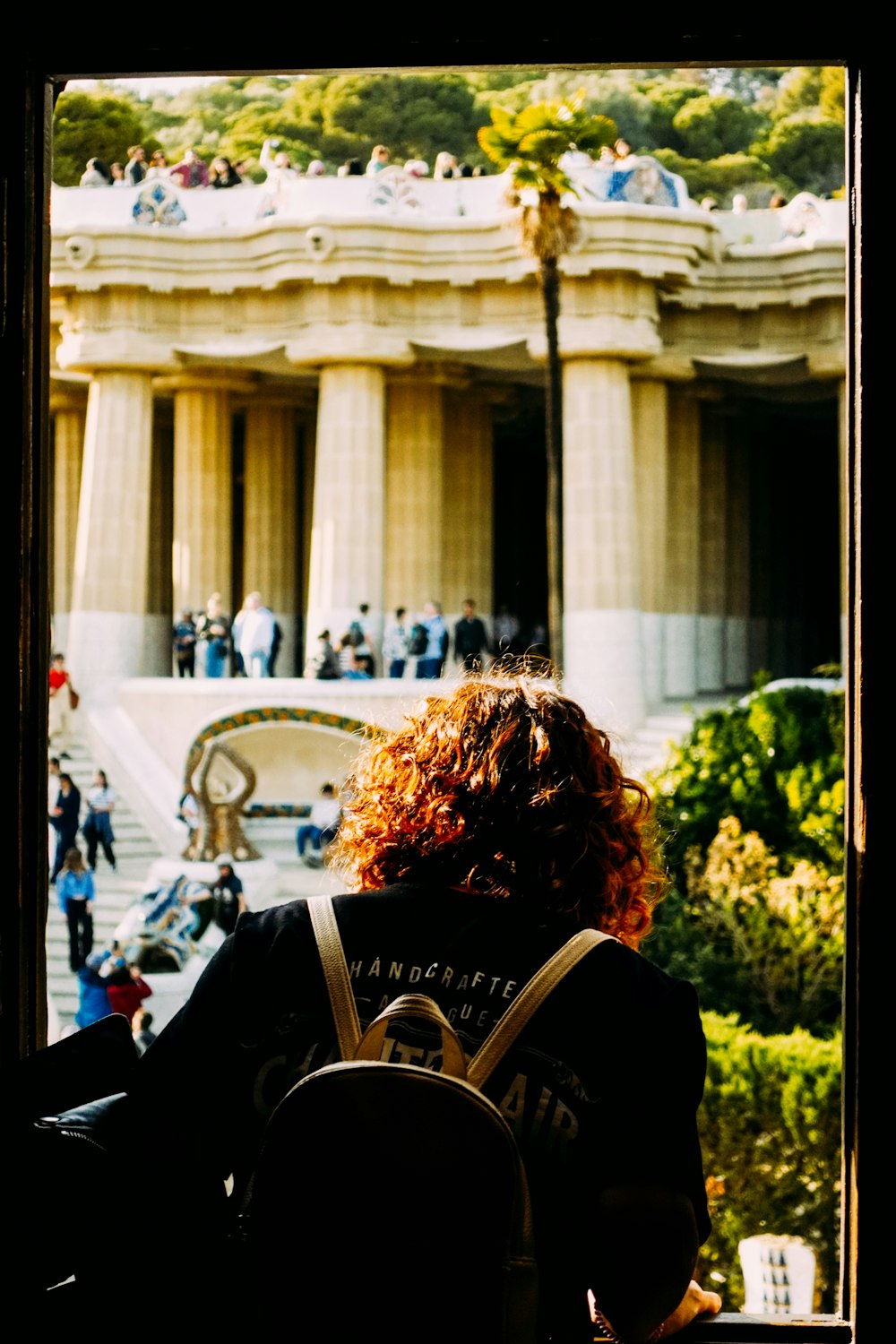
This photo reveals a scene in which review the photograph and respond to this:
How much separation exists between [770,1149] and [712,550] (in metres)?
15.6

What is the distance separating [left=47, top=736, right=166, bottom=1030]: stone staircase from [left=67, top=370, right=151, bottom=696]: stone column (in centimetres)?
181

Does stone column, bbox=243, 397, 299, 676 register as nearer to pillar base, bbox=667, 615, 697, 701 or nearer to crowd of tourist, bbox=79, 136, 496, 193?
crowd of tourist, bbox=79, 136, 496, 193

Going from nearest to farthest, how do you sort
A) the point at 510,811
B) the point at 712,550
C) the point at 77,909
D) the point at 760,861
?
the point at 510,811
the point at 760,861
the point at 77,909
the point at 712,550

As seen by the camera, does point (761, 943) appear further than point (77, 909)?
No

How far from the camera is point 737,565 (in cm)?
3020

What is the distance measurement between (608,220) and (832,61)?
76.9 ft

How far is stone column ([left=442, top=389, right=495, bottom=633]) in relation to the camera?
2844 cm

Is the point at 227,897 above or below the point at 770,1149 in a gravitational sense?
above

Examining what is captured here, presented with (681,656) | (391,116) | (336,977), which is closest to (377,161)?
(391,116)

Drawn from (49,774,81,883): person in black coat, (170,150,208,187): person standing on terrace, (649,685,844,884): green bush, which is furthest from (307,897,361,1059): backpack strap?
(170,150,208,187): person standing on terrace

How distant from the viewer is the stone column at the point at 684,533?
28344mm

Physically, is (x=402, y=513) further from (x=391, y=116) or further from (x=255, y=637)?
(x=391, y=116)

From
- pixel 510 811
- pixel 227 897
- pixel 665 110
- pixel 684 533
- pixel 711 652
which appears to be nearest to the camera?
pixel 510 811

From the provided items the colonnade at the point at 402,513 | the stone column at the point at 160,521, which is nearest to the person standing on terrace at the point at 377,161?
the colonnade at the point at 402,513
